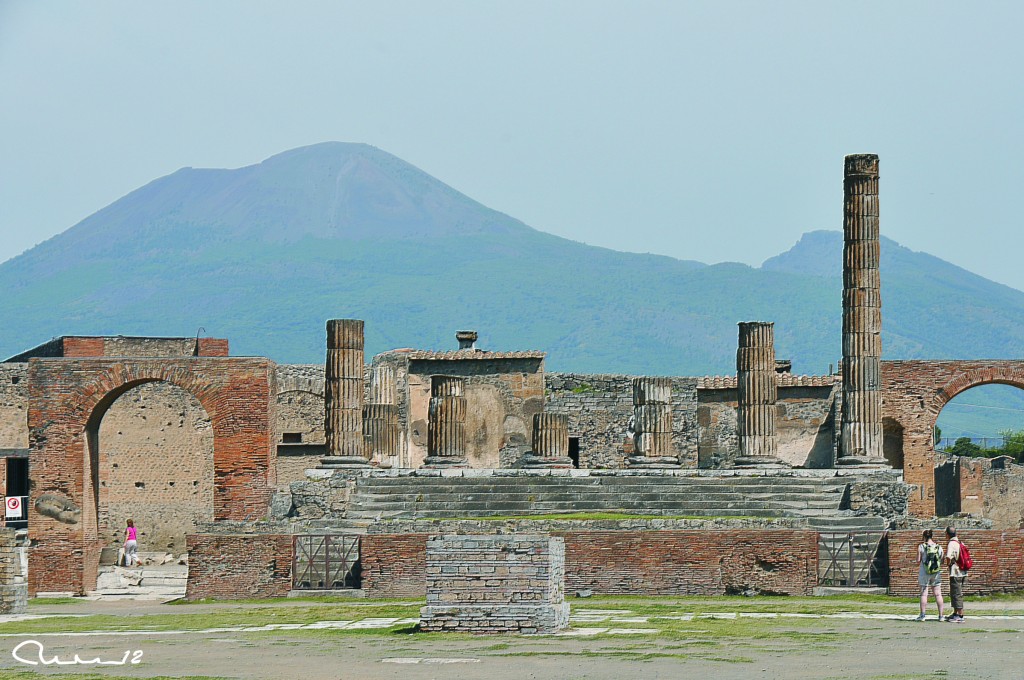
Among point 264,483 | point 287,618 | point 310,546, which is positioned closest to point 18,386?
point 264,483

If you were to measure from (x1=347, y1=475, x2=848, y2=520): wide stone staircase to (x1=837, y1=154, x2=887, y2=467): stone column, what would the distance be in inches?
138

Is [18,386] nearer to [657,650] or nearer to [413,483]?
[413,483]

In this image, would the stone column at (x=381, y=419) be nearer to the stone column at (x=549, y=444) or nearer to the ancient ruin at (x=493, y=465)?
the ancient ruin at (x=493, y=465)

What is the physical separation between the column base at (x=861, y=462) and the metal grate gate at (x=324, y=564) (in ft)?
36.2

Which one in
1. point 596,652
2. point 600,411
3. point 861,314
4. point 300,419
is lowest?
point 596,652

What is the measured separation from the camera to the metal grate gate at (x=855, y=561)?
26547 mm

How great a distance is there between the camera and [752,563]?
2647cm

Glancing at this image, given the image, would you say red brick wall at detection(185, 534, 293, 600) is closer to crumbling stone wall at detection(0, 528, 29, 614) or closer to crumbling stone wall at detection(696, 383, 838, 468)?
crumbling stone wall at detection(0, 528, 29, 614)

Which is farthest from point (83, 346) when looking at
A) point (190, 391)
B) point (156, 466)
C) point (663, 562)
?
point (663, 562)

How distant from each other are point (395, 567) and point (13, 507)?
54.3ft

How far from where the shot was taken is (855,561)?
2705 centimetres

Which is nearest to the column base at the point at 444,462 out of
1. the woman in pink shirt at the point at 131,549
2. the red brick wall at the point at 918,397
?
the woman in pink shirt at the point at 131,549

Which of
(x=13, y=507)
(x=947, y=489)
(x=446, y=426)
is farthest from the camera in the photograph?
(x=947, y=489)

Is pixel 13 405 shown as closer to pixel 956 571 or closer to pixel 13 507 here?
pixel 13 507
